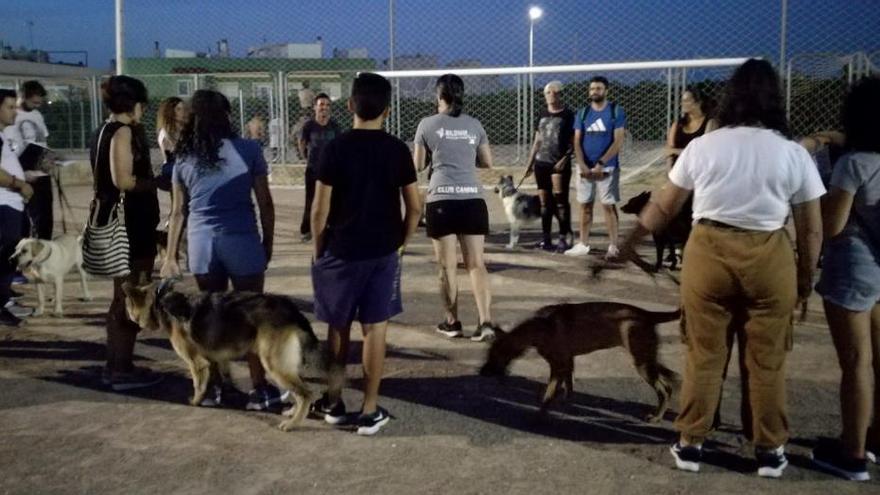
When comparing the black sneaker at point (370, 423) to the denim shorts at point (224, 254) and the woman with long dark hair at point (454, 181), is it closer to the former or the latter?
the denim shorts at point (224, 254)

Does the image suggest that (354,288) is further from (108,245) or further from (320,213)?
(108,245)

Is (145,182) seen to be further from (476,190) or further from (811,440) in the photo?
(811,440)

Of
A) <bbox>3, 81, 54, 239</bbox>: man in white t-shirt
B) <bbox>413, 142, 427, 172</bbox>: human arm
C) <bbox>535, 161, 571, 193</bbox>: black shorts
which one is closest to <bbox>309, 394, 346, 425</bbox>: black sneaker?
<bbox>413, 142, 427, 172</bbox>: human arm

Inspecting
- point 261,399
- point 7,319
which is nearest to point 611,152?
point 261,399

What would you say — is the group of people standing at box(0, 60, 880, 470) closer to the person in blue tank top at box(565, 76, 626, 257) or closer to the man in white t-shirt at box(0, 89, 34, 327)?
the man in white t-shirt at box(0, 89, 34, 327)

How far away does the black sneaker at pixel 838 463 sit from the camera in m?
4.08

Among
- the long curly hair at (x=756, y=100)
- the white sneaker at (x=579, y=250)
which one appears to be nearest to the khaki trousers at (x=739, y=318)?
the long curly hair at (x=756, y=100)

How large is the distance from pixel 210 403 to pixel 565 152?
6.21 meters

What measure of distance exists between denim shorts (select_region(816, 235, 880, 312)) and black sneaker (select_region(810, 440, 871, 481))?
2.32 feet

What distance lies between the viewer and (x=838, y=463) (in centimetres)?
413

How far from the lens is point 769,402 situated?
3.99m

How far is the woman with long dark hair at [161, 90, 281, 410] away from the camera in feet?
16.2

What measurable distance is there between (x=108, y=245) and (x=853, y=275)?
4095 millimetres

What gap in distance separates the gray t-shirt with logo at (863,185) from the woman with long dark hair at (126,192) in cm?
383
